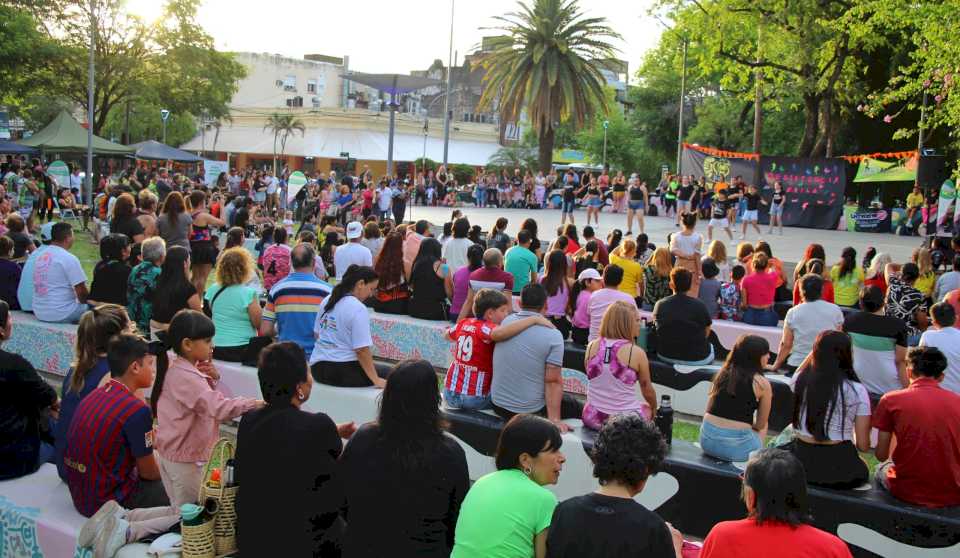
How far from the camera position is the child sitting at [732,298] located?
34.9 ft

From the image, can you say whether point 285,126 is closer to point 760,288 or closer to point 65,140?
point 65,140

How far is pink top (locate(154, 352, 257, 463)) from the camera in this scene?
16.7 ft

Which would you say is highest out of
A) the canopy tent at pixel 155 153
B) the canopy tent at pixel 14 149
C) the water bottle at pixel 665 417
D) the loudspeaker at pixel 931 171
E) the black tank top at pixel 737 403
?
the loudspeaker at pixel 931 171

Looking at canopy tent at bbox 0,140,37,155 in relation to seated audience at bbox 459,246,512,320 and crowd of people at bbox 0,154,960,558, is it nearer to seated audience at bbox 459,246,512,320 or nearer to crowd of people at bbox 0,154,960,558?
crowd of people at bbox 0,154,960,558

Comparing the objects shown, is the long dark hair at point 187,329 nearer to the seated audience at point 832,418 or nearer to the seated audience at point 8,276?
the seated audience at point 832,418

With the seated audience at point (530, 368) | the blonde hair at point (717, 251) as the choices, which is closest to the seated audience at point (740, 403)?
the seated audience at point (530, 368)

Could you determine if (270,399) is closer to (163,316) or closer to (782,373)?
(163,316)

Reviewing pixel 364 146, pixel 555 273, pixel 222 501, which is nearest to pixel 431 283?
pixel 555 273

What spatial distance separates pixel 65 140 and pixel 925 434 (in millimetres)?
32632

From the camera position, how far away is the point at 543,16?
38.5 meters

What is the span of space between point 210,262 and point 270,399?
189 inches

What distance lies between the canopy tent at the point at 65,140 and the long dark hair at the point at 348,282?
93.6 ft

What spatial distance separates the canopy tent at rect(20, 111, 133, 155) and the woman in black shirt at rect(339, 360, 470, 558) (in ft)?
103

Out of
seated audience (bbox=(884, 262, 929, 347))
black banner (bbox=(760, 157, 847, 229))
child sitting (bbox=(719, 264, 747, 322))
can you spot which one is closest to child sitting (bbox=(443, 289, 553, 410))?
child sitting (bbox=(719, 264, 747, 322))
